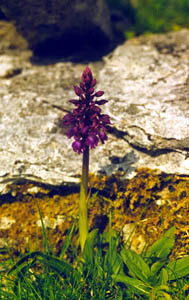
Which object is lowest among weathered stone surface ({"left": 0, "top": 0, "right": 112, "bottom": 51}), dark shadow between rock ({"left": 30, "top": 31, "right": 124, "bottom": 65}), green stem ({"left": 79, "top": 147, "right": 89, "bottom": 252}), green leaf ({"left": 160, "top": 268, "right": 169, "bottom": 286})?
green leaf ({"left": 160, "top": 268, "right": 169, "bottom": 286})

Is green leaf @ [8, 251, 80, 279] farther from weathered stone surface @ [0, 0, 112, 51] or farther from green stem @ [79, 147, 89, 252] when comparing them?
weathered stone surface @ [0, 0, 112, 51]

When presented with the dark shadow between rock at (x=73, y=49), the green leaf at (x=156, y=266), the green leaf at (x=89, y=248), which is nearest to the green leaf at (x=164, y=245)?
the green leaf at (x=156, y=266)

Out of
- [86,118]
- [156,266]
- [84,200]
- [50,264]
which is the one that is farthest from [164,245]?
[86,118]

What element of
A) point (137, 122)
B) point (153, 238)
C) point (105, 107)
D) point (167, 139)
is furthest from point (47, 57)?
point (153, 238)

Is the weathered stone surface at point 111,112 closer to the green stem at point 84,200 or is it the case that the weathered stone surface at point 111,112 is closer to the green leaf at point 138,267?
the green stem at point 84,200

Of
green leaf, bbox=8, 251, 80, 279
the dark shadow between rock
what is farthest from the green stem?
the dark shadow between rock

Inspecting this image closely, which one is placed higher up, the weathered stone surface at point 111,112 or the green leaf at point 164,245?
the weathered stone surface at point 111,112
